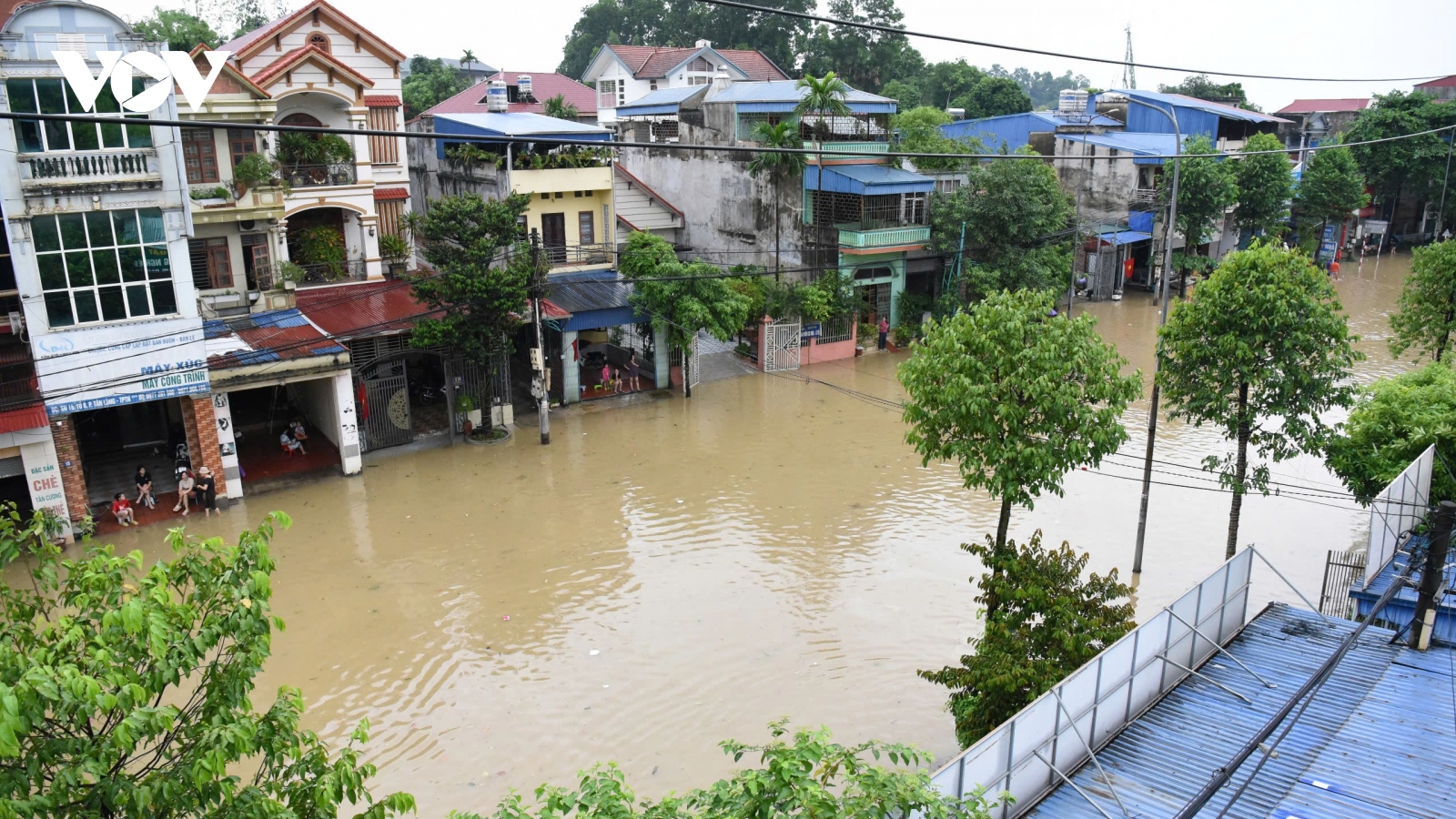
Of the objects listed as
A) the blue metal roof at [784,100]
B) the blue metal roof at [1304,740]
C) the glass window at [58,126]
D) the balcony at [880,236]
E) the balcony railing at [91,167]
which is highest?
the blue metal roof at [784,100]

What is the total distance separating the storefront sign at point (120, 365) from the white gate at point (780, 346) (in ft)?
51.2

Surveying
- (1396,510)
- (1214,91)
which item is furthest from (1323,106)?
(1396,510)

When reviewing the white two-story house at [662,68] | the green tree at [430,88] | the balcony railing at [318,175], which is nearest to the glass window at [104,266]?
the balcony railing at [318,175]

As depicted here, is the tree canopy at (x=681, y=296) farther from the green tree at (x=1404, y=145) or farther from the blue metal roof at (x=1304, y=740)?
the green tree at (x=1404, y=145)

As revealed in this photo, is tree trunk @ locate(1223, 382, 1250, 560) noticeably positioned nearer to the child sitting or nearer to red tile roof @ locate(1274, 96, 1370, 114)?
the child sitting

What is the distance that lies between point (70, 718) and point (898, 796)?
173 inches

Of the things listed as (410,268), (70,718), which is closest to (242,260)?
(410,268)

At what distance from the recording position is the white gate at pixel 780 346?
1189 inches

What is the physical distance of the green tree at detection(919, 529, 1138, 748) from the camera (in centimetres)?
1096

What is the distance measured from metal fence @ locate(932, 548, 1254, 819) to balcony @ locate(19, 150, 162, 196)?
58.1ft

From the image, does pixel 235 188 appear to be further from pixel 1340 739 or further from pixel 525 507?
pixel 1340 739

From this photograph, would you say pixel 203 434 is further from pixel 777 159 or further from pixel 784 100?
pixel 784 100

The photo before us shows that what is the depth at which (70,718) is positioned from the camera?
5.03m

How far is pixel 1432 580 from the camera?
1076cm
